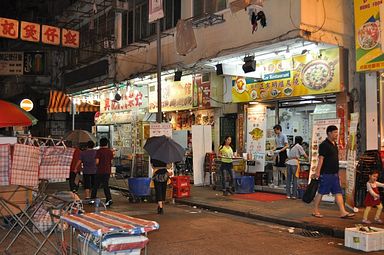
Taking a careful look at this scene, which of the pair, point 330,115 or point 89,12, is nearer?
point 330,115

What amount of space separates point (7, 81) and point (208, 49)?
30.5 metres

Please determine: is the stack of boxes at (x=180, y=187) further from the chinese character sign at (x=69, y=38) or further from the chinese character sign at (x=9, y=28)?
the chinese character sign at (x=9, y=28)

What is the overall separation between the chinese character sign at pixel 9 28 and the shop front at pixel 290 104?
8738mm

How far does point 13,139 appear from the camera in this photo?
8.95 meters

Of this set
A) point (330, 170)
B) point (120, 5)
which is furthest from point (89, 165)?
point (120, 5)

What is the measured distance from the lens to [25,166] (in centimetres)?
732

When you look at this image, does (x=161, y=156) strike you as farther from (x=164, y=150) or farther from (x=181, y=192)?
(x=181, y=192)

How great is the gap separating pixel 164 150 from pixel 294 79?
531cm

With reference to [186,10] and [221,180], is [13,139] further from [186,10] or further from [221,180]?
[186,10]

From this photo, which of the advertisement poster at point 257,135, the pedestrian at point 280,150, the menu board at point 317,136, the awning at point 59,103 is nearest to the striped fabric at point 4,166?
the menu board at point 317,136

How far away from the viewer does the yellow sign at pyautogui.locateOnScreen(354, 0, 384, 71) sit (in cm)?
1147

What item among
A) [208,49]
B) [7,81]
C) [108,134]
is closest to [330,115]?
[208,49]

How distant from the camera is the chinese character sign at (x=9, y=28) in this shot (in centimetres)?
1725

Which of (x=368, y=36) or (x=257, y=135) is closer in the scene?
(x=368, y=36)
